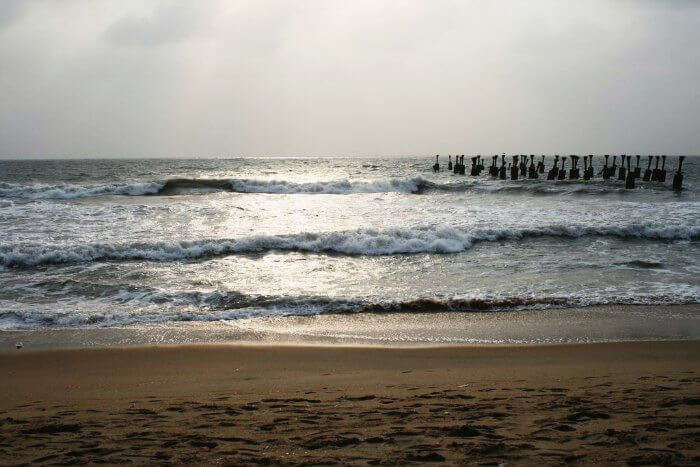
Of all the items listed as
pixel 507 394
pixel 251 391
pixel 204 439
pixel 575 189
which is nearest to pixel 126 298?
pixel 251 391

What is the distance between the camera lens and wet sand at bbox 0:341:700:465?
11.6 feet

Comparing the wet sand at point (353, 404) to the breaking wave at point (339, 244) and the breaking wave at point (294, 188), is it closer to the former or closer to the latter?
the breaking wave at point (339, 244)

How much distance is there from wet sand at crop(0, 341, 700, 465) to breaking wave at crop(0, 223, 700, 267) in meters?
6.03

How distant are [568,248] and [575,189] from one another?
17707mm

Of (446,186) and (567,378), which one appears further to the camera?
(446,186)

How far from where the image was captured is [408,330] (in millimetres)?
7719

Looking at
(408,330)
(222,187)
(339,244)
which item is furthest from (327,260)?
(222,187)

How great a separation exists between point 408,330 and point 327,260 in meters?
5.30

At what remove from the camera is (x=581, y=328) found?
773 cm

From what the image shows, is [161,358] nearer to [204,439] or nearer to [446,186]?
[204,439]

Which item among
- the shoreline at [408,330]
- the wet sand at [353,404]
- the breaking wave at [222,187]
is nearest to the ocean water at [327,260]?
the shoreline at [408,330]

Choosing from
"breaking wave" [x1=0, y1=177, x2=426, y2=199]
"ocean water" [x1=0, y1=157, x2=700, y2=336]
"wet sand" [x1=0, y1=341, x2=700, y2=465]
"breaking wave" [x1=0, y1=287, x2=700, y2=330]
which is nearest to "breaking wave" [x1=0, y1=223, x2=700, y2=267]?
"ocean water" [x1=0, y1=157, x2=700, y2=336]

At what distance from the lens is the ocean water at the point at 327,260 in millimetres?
8961

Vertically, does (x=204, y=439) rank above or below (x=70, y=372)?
above
